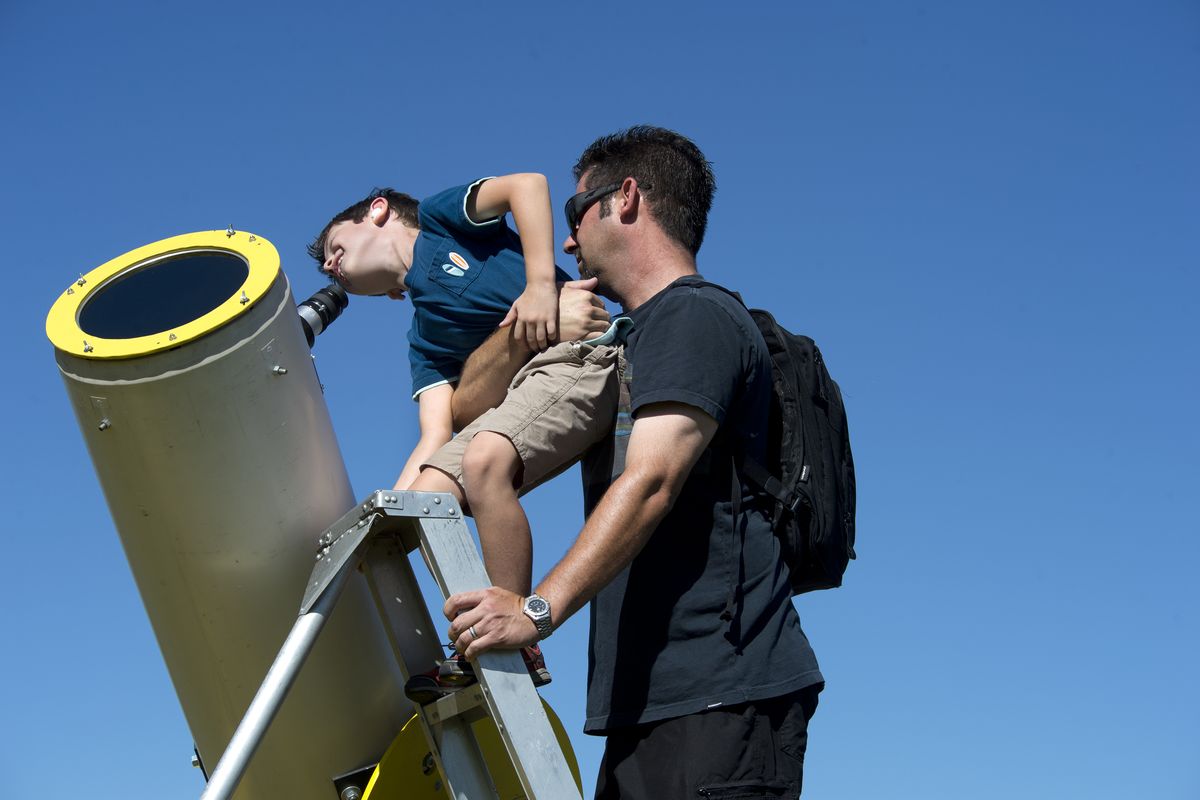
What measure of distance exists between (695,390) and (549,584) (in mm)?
717

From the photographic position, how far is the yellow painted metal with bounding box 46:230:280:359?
349 cm

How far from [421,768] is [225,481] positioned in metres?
1.12

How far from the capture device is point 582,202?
4699 millimetres

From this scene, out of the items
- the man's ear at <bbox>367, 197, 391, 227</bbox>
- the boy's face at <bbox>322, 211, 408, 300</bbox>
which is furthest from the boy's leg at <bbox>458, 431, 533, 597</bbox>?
the man's ear at <bbox>367, 197, 391, 227</bbox>

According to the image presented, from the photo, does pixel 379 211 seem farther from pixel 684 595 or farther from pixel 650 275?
pixel 684 595

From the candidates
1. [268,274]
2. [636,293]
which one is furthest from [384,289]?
[268,274]

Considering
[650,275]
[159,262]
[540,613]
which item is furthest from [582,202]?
[540,613]

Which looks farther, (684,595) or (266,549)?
(684,595)

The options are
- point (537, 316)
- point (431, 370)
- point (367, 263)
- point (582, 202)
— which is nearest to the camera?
point (537, 316)

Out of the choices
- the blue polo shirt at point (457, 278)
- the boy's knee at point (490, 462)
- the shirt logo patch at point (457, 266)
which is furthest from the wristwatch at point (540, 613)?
the shirt logo patch at point (457, 266)

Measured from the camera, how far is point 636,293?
179 inches

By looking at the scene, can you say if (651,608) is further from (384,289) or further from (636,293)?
(384,289)

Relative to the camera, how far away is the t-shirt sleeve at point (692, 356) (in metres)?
3.76

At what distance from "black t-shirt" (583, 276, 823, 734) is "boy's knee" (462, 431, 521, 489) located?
0.37 metres
